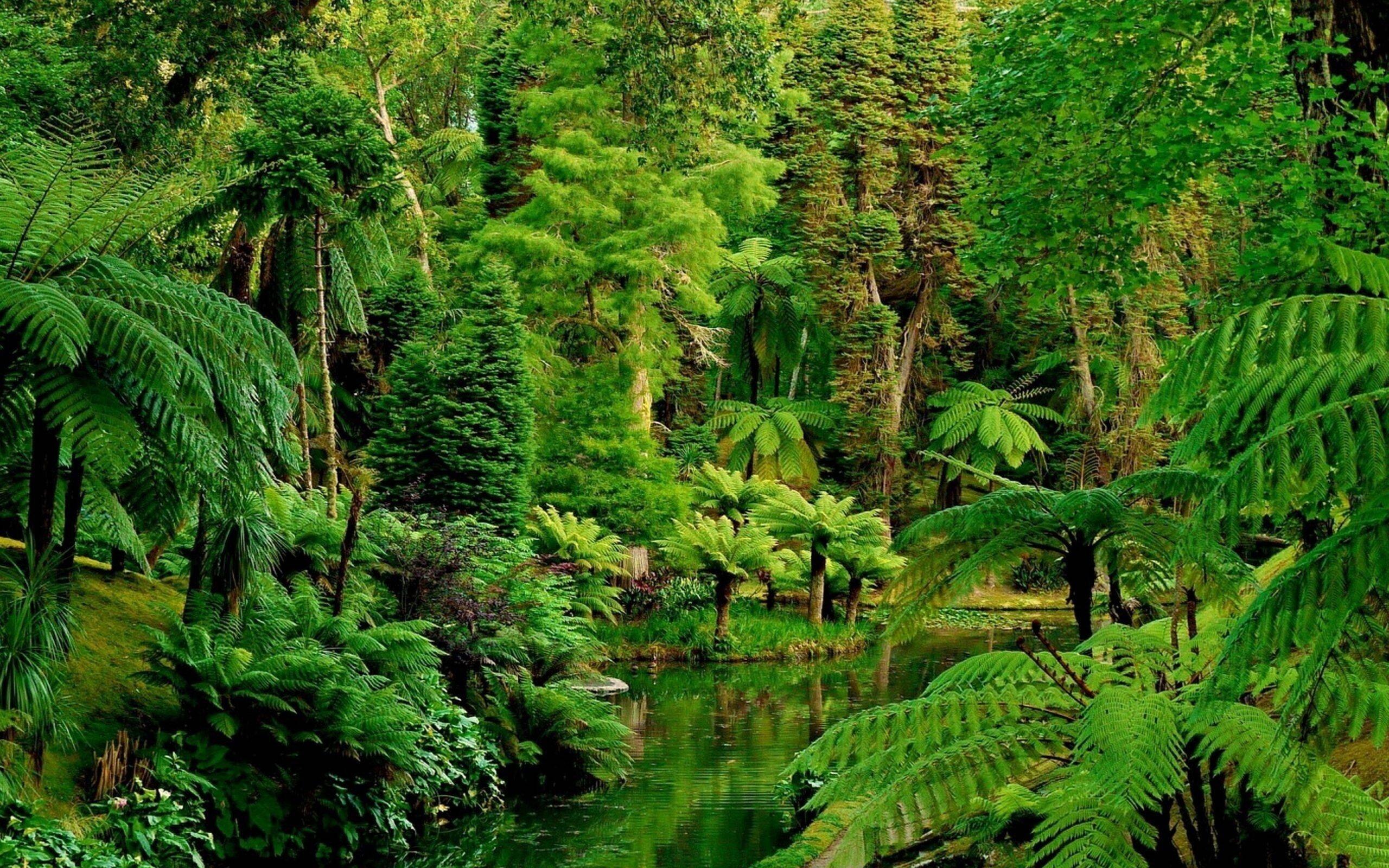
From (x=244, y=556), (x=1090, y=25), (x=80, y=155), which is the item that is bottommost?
(x=244, y=556)

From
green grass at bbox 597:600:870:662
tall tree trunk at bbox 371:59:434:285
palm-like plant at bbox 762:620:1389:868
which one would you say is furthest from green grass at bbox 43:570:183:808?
tall tree trunk at bbox 371:59:434:285

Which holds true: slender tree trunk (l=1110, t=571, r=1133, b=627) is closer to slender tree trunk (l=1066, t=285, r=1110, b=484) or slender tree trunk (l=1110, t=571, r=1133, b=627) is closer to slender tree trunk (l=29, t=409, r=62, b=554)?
slender tree trunk (l=29, t=409, r=62, b=554)

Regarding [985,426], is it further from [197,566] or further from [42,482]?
[42,482]

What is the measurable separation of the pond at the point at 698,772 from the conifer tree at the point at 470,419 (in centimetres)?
248

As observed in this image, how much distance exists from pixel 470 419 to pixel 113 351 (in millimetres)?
9459

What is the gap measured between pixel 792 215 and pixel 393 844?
20.3 metres

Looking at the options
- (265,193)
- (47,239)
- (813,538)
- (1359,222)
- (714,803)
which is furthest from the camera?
(813,538)

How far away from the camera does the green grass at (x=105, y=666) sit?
249 inches

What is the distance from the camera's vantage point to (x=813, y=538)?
18609mm

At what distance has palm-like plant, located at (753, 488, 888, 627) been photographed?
60.6 feet

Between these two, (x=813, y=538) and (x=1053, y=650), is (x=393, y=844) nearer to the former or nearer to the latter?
(x=1053, y=650)

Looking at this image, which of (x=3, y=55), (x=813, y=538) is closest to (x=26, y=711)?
(x=3, y=55)

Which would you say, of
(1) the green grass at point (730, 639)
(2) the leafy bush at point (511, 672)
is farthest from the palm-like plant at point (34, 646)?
(1) the green grass at point (730, 639)

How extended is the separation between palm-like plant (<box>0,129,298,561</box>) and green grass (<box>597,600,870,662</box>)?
34.0 feet
